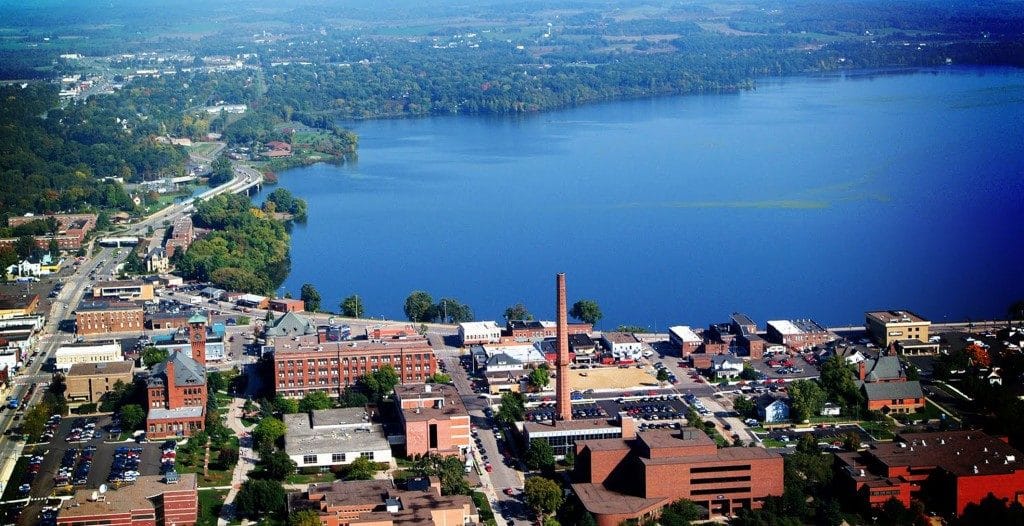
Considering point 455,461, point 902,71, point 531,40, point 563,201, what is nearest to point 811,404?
point 455,461

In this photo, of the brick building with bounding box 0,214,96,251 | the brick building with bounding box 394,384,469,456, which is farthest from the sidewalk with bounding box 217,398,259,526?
the brick building with bounding box 0,214,96,251

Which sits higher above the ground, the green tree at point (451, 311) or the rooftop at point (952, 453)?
the rooftop at point (952, 453)

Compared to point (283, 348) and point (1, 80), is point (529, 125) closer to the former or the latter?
point (1, 80)

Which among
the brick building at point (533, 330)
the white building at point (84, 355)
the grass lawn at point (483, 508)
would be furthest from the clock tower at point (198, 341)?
the grass lawn at point (483, 508)

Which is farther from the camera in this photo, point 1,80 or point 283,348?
point 1,80

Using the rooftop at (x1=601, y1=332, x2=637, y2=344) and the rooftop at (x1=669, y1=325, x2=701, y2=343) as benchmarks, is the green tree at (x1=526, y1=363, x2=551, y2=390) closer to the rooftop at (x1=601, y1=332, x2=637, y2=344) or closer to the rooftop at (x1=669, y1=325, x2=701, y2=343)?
the rooftop at (x1=601, y1=332, x2=637, y2=344)

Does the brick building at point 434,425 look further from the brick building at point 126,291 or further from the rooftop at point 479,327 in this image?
the brick building at point 126,291
